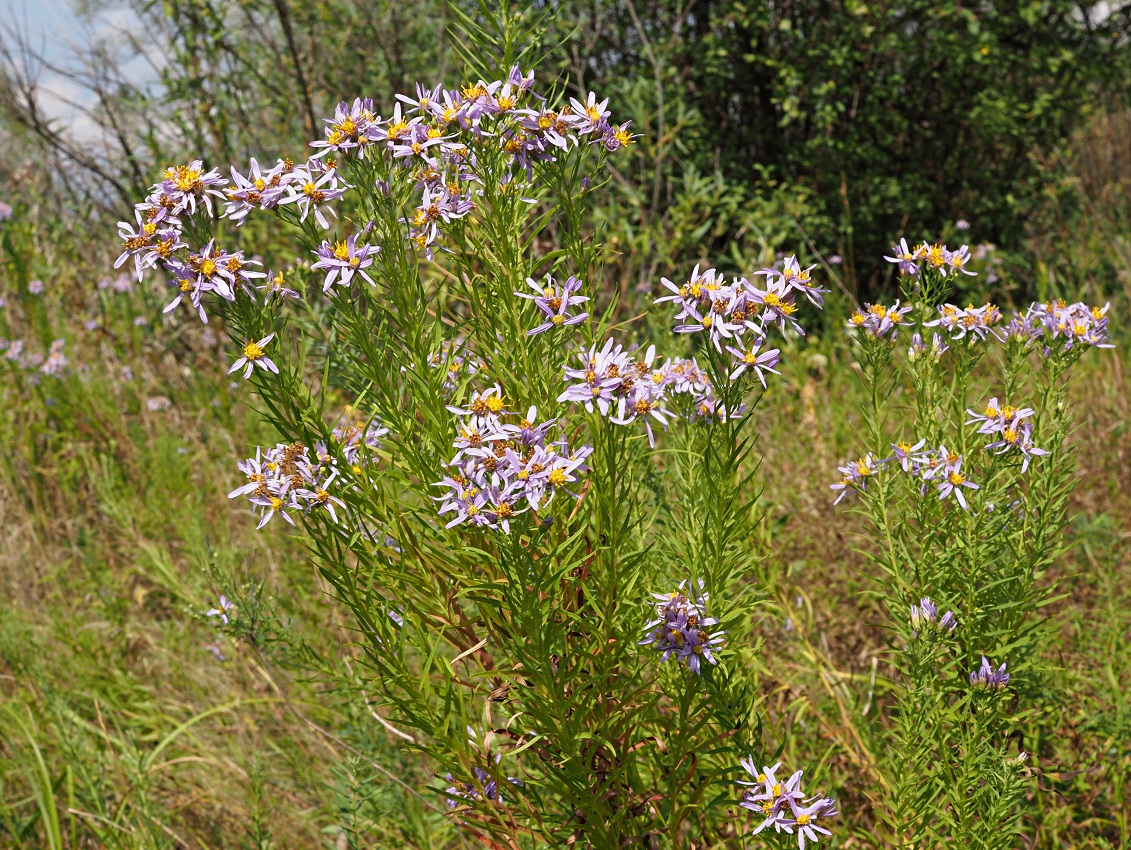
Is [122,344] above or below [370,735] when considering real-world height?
above

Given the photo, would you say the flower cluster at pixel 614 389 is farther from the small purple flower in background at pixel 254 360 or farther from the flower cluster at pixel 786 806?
the flower cluster at pixel 786 806

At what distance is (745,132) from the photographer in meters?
5.88

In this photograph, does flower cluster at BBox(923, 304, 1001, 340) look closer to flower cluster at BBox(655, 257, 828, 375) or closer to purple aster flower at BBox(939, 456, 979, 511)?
purple aster flower at BBox(939, 456, 979, 511)

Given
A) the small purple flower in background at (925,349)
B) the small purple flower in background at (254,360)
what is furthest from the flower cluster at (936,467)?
the small purple flower in background at (254,360)

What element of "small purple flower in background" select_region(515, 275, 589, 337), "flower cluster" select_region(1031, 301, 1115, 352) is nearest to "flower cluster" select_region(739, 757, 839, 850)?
"small purple flower in background" select_region(515, 275, 589, 337)

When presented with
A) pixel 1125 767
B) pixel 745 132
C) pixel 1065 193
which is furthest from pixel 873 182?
pixel 1125 767

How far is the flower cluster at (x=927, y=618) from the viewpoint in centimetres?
152

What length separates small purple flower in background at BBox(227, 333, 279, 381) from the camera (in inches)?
48.7

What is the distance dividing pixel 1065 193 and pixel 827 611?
5.32 meters

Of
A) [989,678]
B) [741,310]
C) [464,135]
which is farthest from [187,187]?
[989,678]

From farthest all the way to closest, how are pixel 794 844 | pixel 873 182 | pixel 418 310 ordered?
pixel 873 182 → pixel 794 844 → pixel 418 310

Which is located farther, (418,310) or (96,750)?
(96,750)

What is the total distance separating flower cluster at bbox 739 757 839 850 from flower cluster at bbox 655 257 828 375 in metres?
0.64

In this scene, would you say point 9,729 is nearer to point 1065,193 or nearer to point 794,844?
point 794,844
